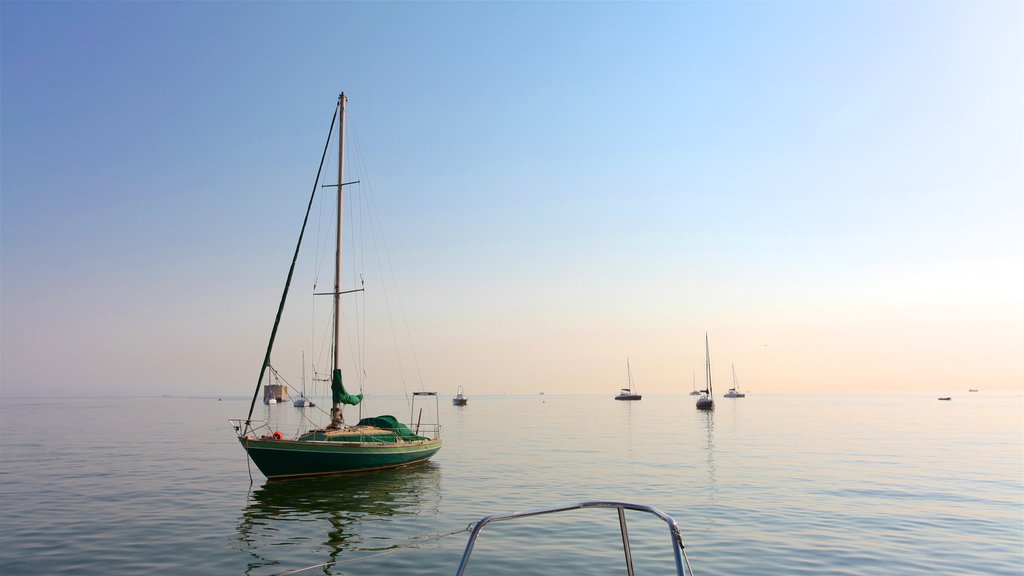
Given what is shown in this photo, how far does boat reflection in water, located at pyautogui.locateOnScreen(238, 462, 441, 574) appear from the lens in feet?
58.9

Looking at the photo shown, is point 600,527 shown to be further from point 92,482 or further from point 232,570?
point 92,482

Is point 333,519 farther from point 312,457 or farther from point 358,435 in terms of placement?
point 358,435

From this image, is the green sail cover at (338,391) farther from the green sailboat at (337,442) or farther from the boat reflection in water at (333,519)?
the boat reflection in water at (333,519)

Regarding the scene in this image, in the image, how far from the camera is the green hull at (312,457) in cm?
3003

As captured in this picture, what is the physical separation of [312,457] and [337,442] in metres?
1.65

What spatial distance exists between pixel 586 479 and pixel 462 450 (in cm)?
2059

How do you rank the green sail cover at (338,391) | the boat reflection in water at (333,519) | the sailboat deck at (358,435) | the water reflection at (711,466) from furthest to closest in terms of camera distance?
the green sail cover at (338,391) → the sailboat deck at (358,435) → the water reflection at (711,466) → the boat reflection in water at (333,519)

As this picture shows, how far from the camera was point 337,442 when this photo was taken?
106 ft

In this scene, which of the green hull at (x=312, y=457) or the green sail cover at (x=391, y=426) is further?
the green sail cover at (x=391, y=426)

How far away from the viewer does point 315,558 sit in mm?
17562

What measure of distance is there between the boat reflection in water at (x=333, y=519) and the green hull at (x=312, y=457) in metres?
0.52

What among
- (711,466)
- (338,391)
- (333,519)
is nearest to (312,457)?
(338,391)

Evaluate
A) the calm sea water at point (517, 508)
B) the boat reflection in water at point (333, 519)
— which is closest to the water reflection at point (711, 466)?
the calm sea water at point (517, 508)

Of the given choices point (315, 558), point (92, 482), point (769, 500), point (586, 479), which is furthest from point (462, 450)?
point (315, 558)
